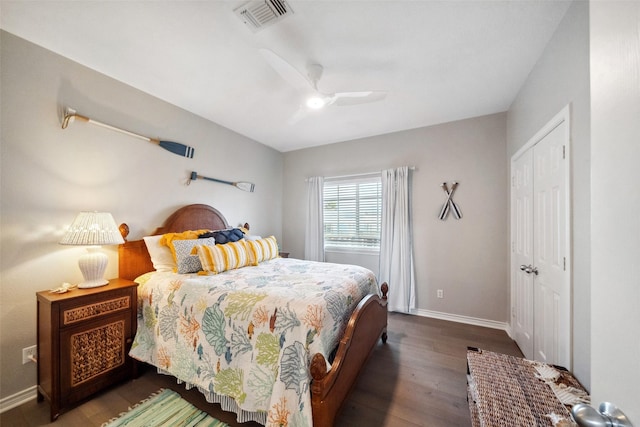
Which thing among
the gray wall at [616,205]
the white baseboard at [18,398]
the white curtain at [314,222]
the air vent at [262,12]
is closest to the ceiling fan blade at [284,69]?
the air vent at [262,12]

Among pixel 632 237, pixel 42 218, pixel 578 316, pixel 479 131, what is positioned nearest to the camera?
pixel 632 237

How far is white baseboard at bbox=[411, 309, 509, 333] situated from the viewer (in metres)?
2.95

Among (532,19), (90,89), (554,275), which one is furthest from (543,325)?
(90,89)

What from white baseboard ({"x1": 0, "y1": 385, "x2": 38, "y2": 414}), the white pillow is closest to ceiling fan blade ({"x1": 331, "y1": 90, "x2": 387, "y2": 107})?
the white pillow

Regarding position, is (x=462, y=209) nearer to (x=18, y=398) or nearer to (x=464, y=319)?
(x=464, y=319)

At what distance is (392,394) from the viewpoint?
1.89 m

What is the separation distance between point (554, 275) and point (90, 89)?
4.14 metres

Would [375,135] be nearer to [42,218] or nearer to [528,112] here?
[528,112]

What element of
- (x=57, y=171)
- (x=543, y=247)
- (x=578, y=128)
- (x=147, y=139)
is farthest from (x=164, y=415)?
(x=578, y=128)

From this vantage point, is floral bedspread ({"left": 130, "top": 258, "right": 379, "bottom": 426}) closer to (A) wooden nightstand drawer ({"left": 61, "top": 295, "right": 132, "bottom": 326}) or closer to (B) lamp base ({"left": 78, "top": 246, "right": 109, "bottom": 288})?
(A) wooden nightstand drawer ({"left": 61, "top": 295, "right": 132, "bottom": 326})

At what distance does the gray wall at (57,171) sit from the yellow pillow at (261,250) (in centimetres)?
103

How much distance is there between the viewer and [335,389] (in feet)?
4.89

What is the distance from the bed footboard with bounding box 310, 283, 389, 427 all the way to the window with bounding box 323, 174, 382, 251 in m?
1.66

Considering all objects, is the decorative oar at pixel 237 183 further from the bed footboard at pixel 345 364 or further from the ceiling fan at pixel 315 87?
the bed footboard at pixel 345 364
